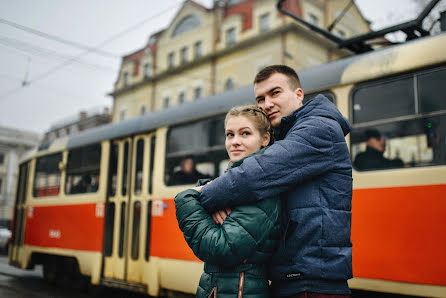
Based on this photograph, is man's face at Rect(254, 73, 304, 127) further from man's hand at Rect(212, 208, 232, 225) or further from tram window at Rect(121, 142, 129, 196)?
tram window at Rect(121, 142, 129, 196)

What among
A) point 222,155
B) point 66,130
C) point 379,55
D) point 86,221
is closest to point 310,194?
point 379,55

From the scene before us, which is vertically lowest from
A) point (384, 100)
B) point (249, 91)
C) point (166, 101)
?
point (384, 100)

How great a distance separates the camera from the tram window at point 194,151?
5.43 metres

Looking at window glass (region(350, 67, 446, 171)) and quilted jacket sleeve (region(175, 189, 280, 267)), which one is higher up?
window glass (region(350, 67, 446, 171))

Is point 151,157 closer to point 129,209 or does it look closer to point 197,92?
point 129,209

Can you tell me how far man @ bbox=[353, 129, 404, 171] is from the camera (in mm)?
4059

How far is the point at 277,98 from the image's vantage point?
200 cm

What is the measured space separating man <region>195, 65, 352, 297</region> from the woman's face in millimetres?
158

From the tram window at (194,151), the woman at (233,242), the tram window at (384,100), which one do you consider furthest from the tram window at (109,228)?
the woman at (233,242)

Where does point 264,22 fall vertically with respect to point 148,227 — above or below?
above

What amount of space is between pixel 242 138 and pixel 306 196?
1.23 feet

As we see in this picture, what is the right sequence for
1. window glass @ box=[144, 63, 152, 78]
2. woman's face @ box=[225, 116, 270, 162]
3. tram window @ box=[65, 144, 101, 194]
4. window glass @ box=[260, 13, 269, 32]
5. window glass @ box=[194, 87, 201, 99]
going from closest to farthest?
woman's face @ box=[225, 116, 270, 162] → tram window @ box=[65, 144, 101, 194] → window glass @ box=[260, 13, 269, 32] → window glass @ box=[194, 87, 201, 99] → window glass @ box=[144, 63, 152, 78]

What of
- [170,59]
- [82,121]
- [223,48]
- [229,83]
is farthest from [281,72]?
[82,121]

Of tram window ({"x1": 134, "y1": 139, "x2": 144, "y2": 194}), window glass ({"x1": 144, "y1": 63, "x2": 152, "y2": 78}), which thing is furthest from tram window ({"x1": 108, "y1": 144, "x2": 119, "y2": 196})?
window glass ({"x1": 144, "y1": 63, "x2": 152, "y2": 78})
